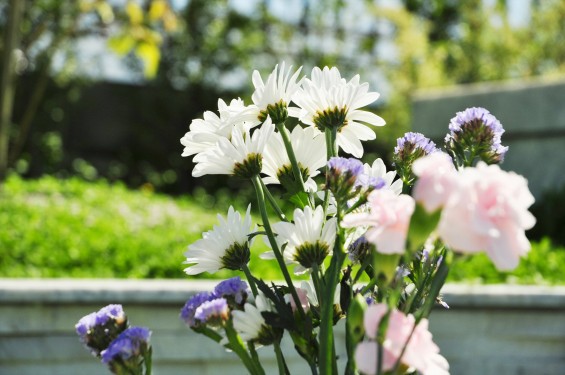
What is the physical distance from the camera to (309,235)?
108 cm

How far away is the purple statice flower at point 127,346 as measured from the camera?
3.31 ft

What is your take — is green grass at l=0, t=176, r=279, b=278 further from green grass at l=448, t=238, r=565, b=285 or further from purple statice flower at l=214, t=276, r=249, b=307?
purple statice flower at l=214, t=276, r=249, b=307

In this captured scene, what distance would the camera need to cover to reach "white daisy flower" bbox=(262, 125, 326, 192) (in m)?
1.20

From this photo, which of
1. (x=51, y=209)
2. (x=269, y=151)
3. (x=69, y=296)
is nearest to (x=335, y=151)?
(x=269, y=151)

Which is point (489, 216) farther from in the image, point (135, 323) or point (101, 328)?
point (135, 323)

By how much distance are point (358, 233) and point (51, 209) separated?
213 inches

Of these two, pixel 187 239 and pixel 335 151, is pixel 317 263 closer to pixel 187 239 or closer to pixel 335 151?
pixel 335 151

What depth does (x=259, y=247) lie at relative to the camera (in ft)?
17.5

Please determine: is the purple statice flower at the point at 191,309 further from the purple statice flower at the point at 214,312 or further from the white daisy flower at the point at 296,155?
the white daisy flower at the point at 296,155

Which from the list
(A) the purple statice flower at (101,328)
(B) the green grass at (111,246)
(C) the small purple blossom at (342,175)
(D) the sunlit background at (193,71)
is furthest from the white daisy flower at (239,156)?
(D) the sunlit background at (193,71)

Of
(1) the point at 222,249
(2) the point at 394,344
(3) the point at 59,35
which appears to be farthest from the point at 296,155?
(3) the point at 59,35

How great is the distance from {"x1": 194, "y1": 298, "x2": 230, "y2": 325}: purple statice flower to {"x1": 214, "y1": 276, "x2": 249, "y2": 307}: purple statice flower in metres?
0.06

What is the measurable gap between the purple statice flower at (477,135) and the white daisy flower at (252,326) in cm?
37

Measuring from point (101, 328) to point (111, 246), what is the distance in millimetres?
3984
